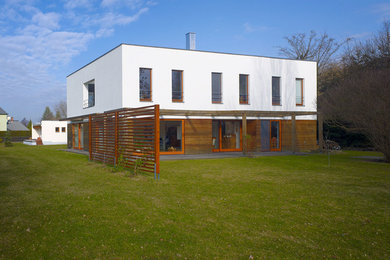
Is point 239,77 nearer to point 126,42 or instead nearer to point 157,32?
point 157,32

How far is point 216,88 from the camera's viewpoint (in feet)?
59.4

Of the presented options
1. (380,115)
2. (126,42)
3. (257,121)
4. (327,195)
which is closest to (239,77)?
(257,121)

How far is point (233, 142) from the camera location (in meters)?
19.0

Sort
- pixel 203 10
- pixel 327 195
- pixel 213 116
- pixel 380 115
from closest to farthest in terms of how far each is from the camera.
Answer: pixel 327 195 < pixel 380 115 < pixel 203 10 < pixel 213 116

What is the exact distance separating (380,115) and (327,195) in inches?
281

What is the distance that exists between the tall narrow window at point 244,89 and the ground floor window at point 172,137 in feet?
14.6

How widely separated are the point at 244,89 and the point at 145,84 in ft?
21.2

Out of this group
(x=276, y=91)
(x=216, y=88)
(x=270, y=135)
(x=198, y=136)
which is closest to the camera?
(x=198, y=136)

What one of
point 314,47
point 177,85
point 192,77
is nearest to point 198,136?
point 177,85

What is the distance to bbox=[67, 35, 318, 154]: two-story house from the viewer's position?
16.1 meters

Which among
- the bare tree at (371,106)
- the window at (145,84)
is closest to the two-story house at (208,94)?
the window at (145,84)

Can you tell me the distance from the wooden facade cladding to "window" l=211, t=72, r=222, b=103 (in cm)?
149

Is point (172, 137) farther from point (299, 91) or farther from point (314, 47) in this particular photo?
point (314, 47)

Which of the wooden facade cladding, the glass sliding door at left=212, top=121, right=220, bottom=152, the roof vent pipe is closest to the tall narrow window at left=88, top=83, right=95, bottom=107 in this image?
the roof vent pipe
